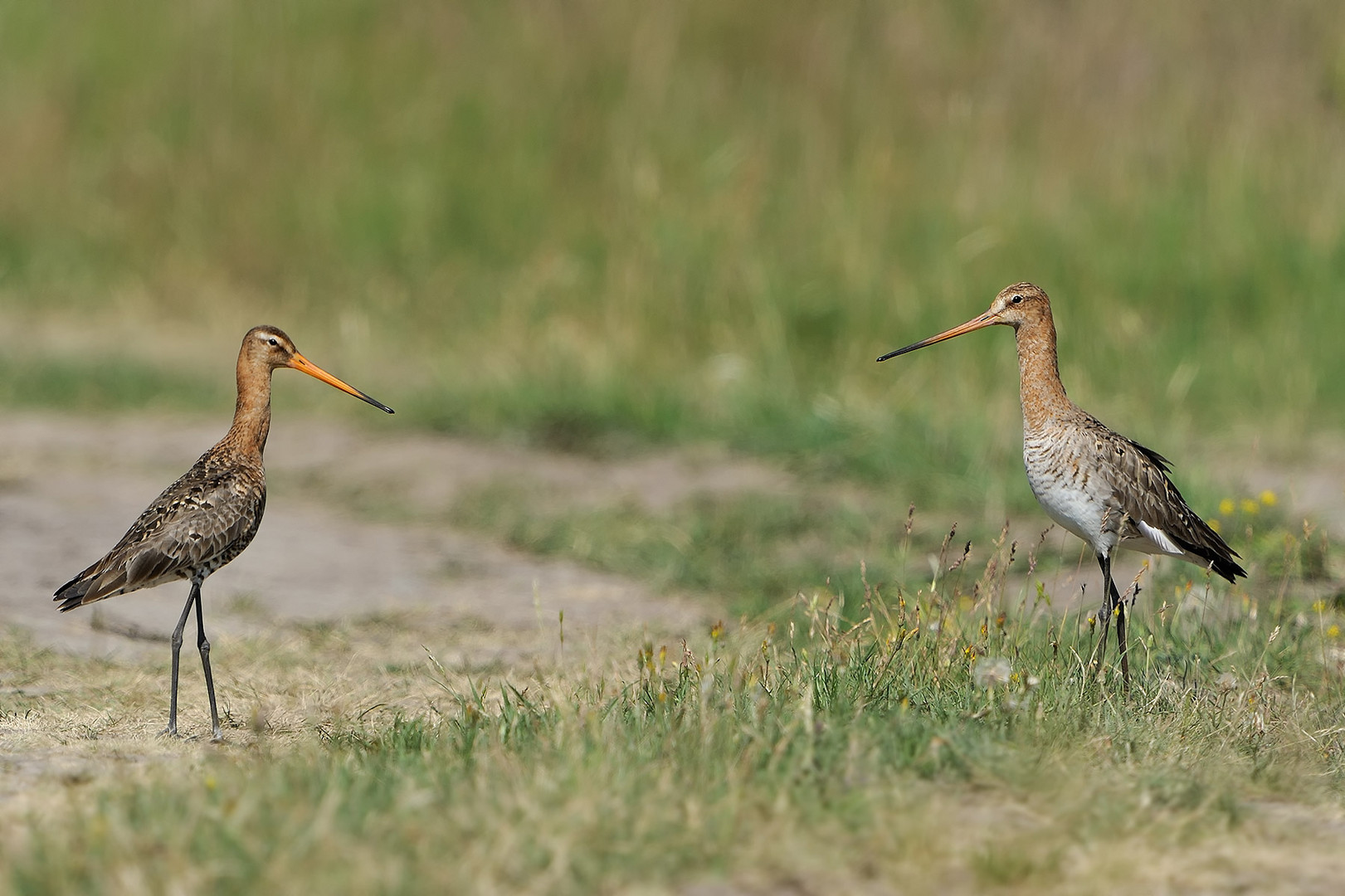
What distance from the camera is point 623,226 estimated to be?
35.4 ft

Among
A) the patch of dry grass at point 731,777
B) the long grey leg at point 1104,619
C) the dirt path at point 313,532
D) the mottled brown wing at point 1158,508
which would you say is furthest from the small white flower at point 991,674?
the dirt path at point 313,532

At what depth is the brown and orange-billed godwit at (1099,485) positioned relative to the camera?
539 centimetres

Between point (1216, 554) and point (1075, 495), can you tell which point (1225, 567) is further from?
point (1075, 495)

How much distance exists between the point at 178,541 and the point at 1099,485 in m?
2.75

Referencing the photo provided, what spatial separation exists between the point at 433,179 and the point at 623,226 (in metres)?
1.49

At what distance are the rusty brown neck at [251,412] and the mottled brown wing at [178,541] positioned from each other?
279mm

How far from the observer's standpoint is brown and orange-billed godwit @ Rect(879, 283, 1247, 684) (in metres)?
5.39

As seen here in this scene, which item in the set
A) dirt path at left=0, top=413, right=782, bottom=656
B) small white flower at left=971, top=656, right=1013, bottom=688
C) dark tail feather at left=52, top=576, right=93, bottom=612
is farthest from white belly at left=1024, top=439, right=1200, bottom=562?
dark tail feather at left=52, top=576, right=93, bottom=612

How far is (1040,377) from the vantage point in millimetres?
5676

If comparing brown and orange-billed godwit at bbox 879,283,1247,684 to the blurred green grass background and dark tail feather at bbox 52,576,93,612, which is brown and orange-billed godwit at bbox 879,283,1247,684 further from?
dark tail feather at bbox 52,576,93,612

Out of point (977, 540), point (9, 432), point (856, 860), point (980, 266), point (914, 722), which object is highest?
point (980, 266)

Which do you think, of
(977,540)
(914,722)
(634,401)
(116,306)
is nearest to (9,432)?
(116,306)

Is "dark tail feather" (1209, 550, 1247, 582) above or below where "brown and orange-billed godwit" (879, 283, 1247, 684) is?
below

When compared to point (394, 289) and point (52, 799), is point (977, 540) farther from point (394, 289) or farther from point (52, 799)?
point (394, 289)
